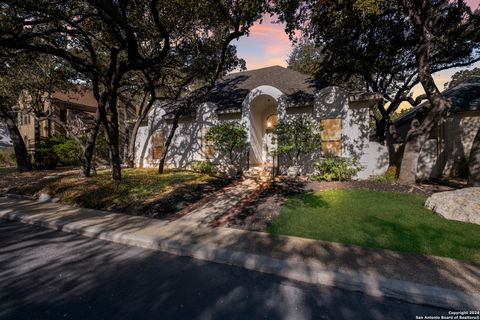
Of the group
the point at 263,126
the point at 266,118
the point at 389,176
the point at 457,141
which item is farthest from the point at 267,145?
the point at 457,141

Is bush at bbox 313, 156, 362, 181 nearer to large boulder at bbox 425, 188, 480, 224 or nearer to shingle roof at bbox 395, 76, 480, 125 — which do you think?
large boulder at bbox 425, 188, 480, 224

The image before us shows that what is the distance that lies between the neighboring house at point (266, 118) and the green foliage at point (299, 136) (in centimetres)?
45

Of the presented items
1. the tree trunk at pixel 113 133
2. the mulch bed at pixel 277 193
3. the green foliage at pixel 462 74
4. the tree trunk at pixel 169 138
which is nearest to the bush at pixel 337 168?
the mulch bed at pixel 277 193

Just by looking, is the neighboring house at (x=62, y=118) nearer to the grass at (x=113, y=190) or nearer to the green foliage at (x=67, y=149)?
the green foliage at (x=67, y=149)

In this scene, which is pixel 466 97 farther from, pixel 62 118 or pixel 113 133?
pixel 62 118

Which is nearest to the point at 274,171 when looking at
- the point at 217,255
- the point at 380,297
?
the point at 217,255

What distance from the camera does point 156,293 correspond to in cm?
355

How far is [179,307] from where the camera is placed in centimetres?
323

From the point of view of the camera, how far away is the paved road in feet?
10.3

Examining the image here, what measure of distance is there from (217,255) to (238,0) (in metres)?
9.51

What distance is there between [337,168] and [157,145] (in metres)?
11.9

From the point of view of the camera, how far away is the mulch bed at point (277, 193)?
643 cm

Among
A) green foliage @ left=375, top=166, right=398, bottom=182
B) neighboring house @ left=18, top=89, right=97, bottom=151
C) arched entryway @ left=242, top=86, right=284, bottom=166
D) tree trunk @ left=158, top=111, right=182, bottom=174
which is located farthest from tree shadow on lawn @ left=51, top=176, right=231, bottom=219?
neighboring house @ left=18, top=89, right=97, bottom=151

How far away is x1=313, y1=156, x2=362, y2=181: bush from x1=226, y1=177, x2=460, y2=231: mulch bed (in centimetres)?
45
